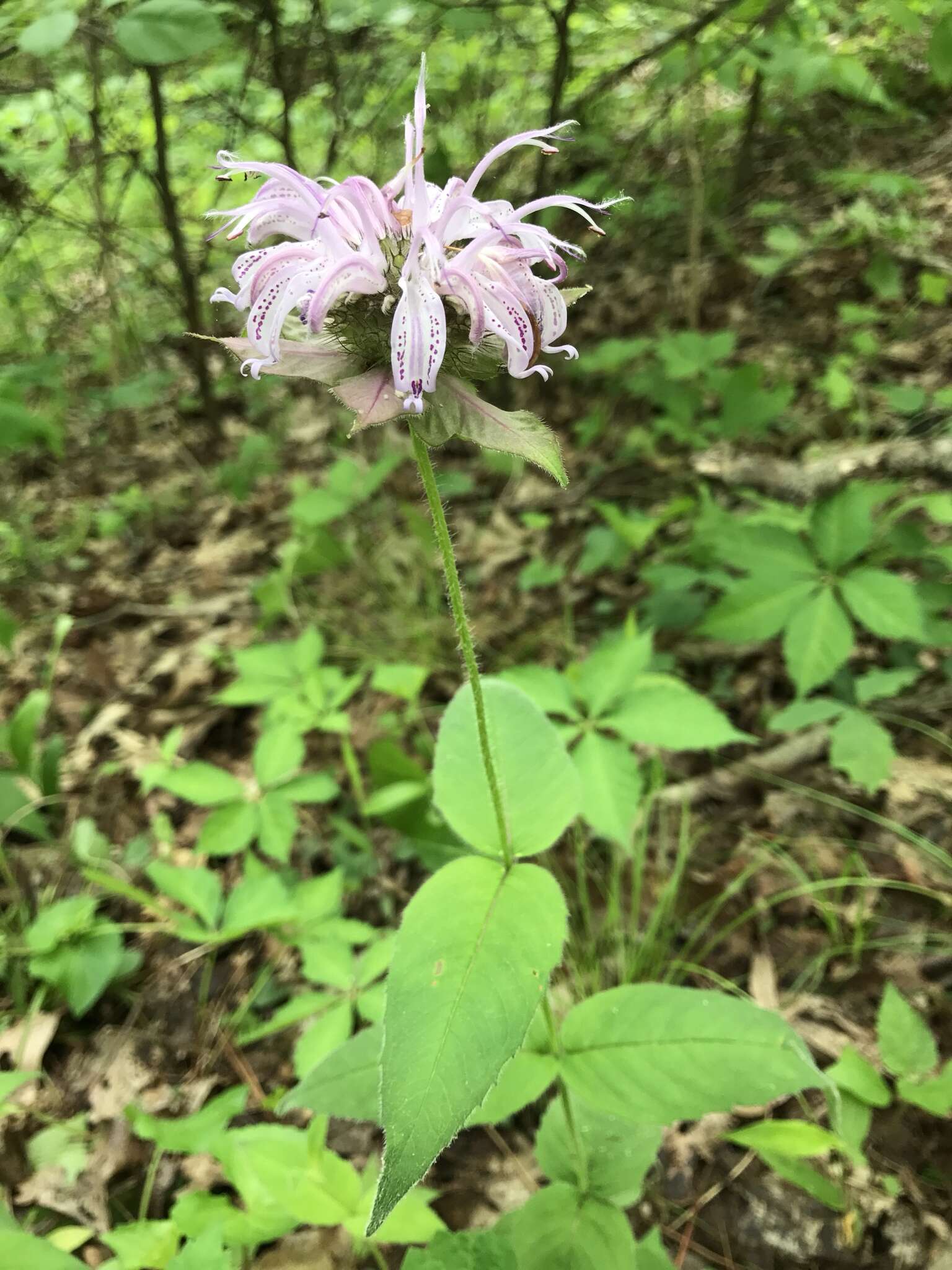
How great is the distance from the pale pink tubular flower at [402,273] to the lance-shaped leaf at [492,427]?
0.04 m

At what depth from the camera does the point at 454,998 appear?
1.02 m

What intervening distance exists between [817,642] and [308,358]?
4.78 ft

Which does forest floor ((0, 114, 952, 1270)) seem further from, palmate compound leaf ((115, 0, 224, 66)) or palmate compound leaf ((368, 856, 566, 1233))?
palmate compound leaf ((115, 0, 224, 66))

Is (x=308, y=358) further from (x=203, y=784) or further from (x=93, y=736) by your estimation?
(x=93, y=736)

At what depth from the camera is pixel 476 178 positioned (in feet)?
3.60

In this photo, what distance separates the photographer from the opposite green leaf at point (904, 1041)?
1528 mm

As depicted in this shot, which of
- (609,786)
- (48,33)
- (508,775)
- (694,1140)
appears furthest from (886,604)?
(48,33)

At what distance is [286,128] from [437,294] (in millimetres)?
2667

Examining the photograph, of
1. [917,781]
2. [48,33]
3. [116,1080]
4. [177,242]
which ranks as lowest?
[116,1080]

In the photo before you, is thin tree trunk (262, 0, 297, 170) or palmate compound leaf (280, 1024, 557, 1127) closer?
palmate compound leaf (280, 1024, 557, 1127)

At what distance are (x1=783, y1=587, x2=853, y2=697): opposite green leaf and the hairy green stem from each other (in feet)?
3.36

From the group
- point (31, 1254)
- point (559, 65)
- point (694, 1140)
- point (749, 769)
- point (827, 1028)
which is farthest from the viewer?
point (559, 65)

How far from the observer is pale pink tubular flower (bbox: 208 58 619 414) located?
0.98 meters

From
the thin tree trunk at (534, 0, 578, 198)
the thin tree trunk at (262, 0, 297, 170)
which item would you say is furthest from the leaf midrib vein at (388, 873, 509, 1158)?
the thin tree trunk at (262, 0, 297, 170)
